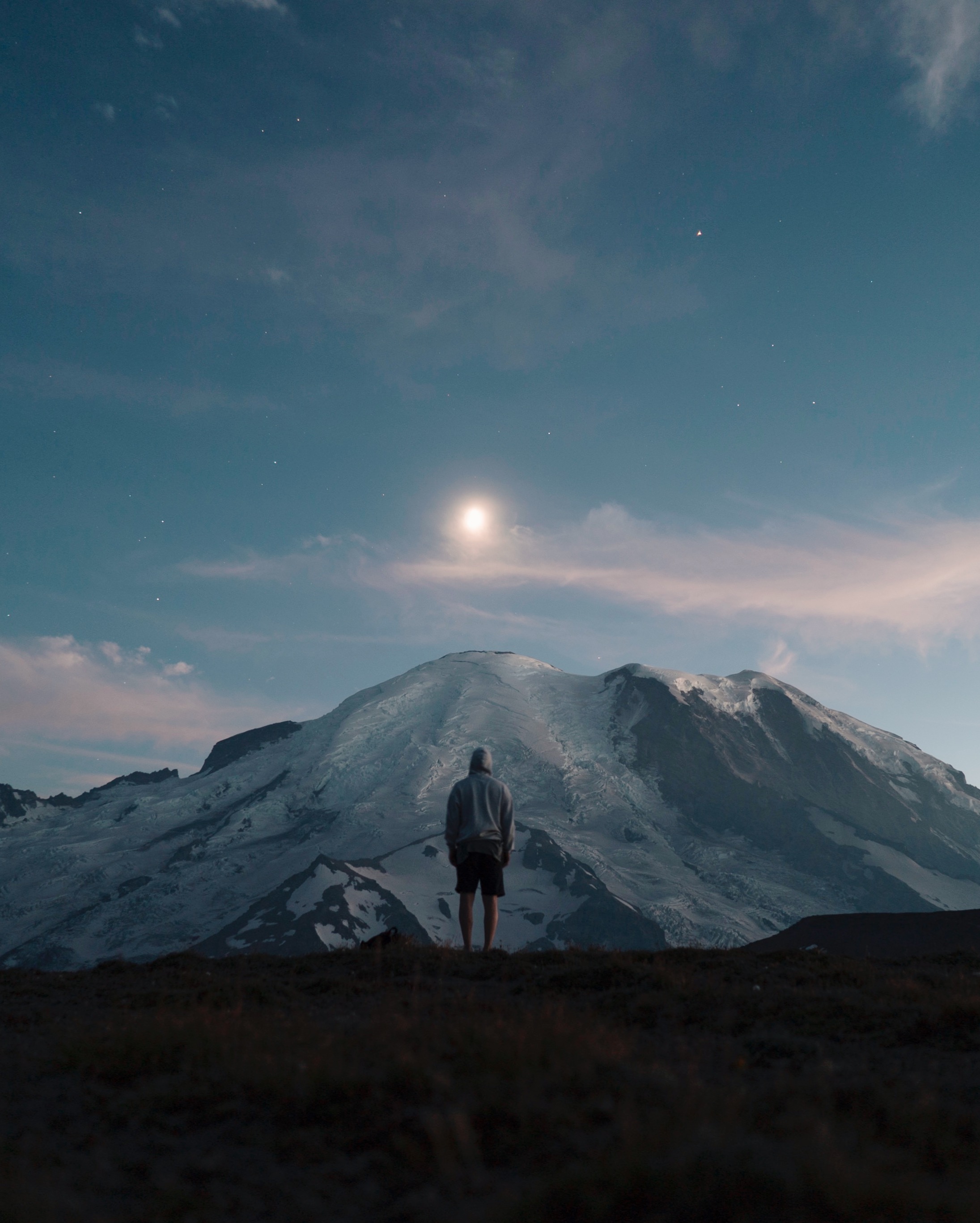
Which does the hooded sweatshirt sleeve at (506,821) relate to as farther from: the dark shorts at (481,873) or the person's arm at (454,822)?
the person's arm at (454,822)

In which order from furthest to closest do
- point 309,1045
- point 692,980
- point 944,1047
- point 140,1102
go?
point 692,980 → point 944,1047 → point 309,1045 → point 140,1102

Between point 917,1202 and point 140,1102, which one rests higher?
point 917,1202

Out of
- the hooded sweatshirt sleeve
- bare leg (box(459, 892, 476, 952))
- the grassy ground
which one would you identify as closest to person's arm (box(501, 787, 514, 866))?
the hooded sweatshirt sleeve

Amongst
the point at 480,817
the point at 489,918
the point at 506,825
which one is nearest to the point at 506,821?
the point at 506,825

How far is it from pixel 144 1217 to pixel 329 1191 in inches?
29.0

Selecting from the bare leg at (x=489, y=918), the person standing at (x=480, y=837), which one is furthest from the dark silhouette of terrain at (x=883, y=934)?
the person standing at (x=480, y=837)

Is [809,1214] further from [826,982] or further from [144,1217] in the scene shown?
[826,982]

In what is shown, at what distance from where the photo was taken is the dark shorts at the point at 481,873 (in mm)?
12539

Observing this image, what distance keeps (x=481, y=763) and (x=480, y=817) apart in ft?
2.98

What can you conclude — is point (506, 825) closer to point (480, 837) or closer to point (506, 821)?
point (506, 821)

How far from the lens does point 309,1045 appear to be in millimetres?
5434

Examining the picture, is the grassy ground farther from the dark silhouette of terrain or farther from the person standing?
the dark silhouette of terrain

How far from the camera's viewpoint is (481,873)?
12.6 m

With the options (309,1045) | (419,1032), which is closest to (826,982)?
(419,1032)
